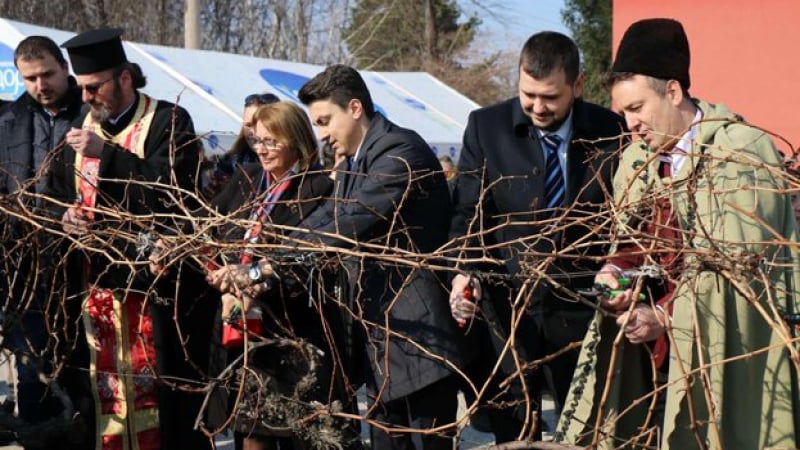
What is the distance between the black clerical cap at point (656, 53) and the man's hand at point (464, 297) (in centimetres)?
80

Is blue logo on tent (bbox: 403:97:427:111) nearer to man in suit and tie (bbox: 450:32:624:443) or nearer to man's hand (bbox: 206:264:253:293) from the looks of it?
man in suit and tie (bbox: 450:32:624:443)

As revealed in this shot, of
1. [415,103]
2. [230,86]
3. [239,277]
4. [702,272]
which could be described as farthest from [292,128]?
[415,103]

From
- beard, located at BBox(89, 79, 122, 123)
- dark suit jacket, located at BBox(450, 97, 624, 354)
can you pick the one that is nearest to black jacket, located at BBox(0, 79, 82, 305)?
beard, located at BBox(89, 79, 122, 123)

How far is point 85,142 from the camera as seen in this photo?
4.71 metres

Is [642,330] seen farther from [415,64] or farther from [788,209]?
[415,64]

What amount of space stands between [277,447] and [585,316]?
1.29m

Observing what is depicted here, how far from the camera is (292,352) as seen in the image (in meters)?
4.39

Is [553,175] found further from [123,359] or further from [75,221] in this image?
[123,359]

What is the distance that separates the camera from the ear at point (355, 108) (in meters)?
4.35

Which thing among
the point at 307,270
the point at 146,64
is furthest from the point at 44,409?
the point at 146,64

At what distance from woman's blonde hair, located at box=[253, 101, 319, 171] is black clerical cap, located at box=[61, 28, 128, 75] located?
805 mm

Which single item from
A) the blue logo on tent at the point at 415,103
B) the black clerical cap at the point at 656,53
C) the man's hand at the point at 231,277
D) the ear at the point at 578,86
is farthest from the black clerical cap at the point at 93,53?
the blue logo on tent at the point at 415,103

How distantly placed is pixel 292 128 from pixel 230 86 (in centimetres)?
724

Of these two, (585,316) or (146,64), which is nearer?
(585,316)
